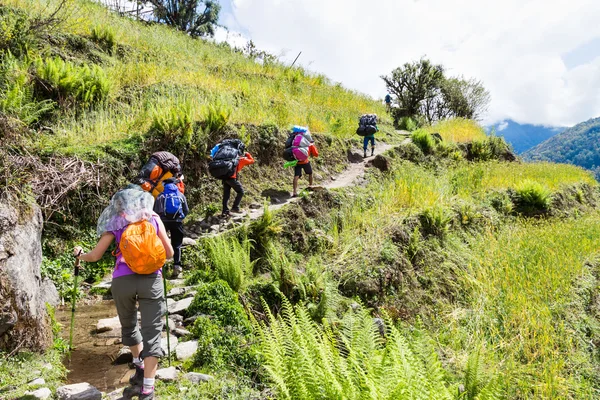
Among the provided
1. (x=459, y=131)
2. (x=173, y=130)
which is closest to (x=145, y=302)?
(x=173, y=130)

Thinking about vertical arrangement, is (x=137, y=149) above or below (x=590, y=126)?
below

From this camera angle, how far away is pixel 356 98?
1866cm

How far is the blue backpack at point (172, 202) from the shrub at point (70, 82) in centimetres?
403

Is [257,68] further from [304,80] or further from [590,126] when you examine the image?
[590,126]

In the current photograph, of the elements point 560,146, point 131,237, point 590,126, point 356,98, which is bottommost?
point 131,237

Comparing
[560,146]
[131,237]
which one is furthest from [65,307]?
[560,146]

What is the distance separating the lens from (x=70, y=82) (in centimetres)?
709

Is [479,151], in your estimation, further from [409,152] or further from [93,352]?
[93,352]

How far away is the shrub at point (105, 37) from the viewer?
10.1m

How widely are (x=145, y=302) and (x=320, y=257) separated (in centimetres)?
382

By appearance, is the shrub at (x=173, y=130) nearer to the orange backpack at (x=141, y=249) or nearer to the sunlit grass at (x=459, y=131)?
the orange backpack at (x=141, y=249)

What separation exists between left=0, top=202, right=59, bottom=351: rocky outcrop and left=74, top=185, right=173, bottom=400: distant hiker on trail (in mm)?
734

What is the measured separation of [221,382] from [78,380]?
1.34m

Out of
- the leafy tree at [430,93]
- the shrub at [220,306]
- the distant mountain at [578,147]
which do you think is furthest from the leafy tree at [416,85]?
the distant mountain at [578,147]
